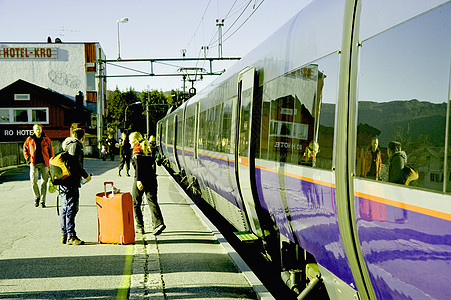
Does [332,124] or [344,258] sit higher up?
[332,124]

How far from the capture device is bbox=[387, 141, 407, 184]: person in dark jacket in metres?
3.04

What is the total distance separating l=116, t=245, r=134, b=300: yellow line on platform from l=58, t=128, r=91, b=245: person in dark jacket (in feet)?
3.13

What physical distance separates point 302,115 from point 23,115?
5039cm

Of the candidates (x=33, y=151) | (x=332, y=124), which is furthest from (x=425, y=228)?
(x=33, y=151)

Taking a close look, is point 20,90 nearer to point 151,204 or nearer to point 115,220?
point 151,204

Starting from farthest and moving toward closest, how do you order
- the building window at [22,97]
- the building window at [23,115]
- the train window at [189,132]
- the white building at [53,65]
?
the white building at [53,65] → the building window at [23,115] → the building window at [22,97] → the train window at [189,132]

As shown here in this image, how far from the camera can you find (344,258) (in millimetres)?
3795

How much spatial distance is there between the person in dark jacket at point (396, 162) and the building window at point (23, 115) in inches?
1990

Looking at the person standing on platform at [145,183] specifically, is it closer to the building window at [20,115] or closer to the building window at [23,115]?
the building window at [23,115]

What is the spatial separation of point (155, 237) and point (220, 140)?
96.4 inches

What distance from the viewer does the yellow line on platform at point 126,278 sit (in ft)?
17.1

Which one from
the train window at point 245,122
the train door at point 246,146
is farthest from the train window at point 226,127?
the train window at point 245,122

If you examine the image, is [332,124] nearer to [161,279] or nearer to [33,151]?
[161,279]

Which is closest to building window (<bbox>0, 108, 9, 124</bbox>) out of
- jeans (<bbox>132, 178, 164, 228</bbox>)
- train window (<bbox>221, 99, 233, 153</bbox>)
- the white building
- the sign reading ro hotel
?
the white building
